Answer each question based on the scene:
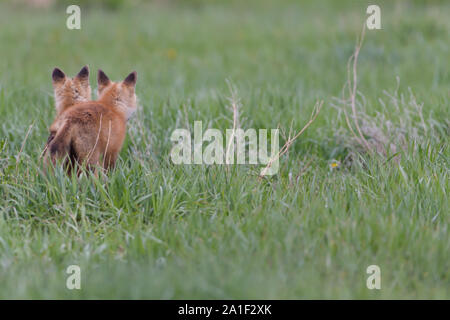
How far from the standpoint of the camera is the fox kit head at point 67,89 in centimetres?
434

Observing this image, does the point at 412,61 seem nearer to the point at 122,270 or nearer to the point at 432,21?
the point at 432,21

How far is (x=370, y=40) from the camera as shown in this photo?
30.5 ft

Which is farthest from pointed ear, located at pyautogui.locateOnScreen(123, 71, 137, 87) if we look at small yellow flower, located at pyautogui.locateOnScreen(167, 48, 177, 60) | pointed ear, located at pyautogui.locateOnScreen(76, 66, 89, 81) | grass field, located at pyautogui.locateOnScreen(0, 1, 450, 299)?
small yellow flower, located at pyautogui.locateOnScreen(167, 48, 177, 60)

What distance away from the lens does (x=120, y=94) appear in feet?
14.1

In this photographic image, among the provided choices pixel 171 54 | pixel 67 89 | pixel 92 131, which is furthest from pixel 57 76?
pixel 171 54

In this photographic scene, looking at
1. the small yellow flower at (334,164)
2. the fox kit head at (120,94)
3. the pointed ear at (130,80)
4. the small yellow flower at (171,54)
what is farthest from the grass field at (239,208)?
the small yellow flower at (171,54)

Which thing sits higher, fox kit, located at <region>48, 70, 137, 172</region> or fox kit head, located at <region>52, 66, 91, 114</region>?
fox kit head, located at <region>52, 66, 91, 114</region>

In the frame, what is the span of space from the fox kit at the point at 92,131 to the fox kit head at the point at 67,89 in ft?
0.27

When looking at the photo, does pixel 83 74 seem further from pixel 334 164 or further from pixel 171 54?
pixel 171 54

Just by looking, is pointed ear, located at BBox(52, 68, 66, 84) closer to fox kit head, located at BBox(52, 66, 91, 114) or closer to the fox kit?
fox kit head, located at BBox(52, 66, 91, 114)

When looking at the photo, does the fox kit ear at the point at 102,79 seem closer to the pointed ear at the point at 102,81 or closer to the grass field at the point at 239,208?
the pointed ear at the point at 102,81

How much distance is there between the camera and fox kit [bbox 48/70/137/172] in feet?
12.6

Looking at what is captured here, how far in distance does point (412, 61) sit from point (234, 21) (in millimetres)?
4001

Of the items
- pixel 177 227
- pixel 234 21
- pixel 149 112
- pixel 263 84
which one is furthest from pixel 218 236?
pixel 234 21
